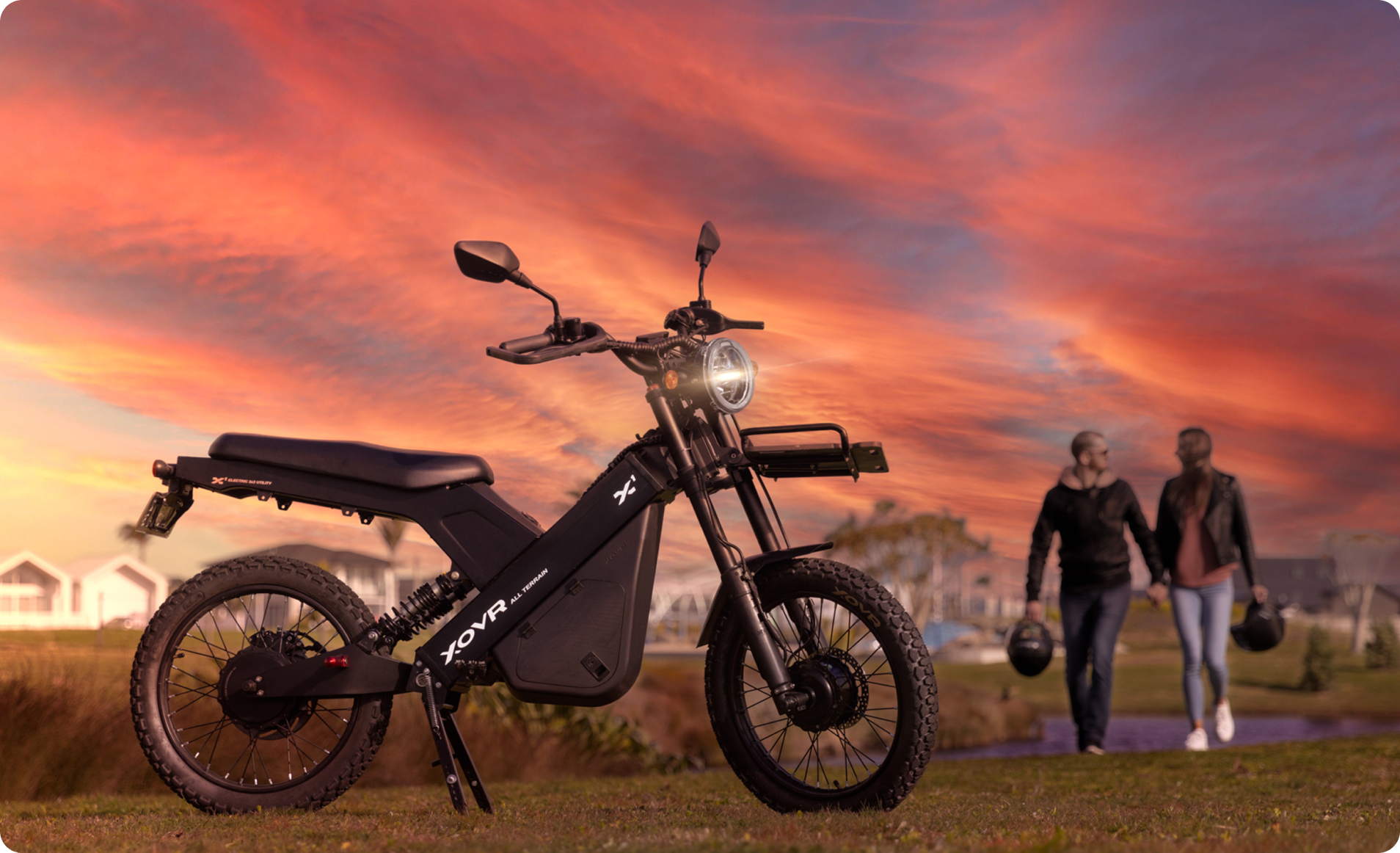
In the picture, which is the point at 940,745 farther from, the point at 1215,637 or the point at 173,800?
the point at 173,800

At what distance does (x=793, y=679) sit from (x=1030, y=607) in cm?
520

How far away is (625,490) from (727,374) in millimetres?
652

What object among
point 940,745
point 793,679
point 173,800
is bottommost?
point 940,745

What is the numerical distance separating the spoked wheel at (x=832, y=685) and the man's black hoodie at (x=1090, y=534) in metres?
4.53

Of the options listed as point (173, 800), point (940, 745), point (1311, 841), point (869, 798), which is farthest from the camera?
point (940, 745)

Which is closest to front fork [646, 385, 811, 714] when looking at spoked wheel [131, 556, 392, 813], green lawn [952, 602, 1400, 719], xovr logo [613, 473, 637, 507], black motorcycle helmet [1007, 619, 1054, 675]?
xovr logo [613, 473, 637, 507]

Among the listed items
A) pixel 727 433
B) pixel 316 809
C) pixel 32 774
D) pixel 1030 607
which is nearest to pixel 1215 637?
pixel 1030 607

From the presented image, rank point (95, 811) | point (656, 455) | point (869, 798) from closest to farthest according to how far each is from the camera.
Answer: point (869, 798)
point (656, 455)
point (95, 811)

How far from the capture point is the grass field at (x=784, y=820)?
12.0ft

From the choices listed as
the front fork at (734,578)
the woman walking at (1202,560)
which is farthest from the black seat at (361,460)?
the woman walking at (1202,560)

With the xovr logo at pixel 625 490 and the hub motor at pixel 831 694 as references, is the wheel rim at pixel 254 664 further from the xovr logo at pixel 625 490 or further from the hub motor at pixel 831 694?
the hub motor at pixel 831 694

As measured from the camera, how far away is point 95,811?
5410 mm

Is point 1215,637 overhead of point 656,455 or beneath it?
beneath

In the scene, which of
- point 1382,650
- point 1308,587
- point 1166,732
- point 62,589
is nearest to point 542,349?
point 62,589
